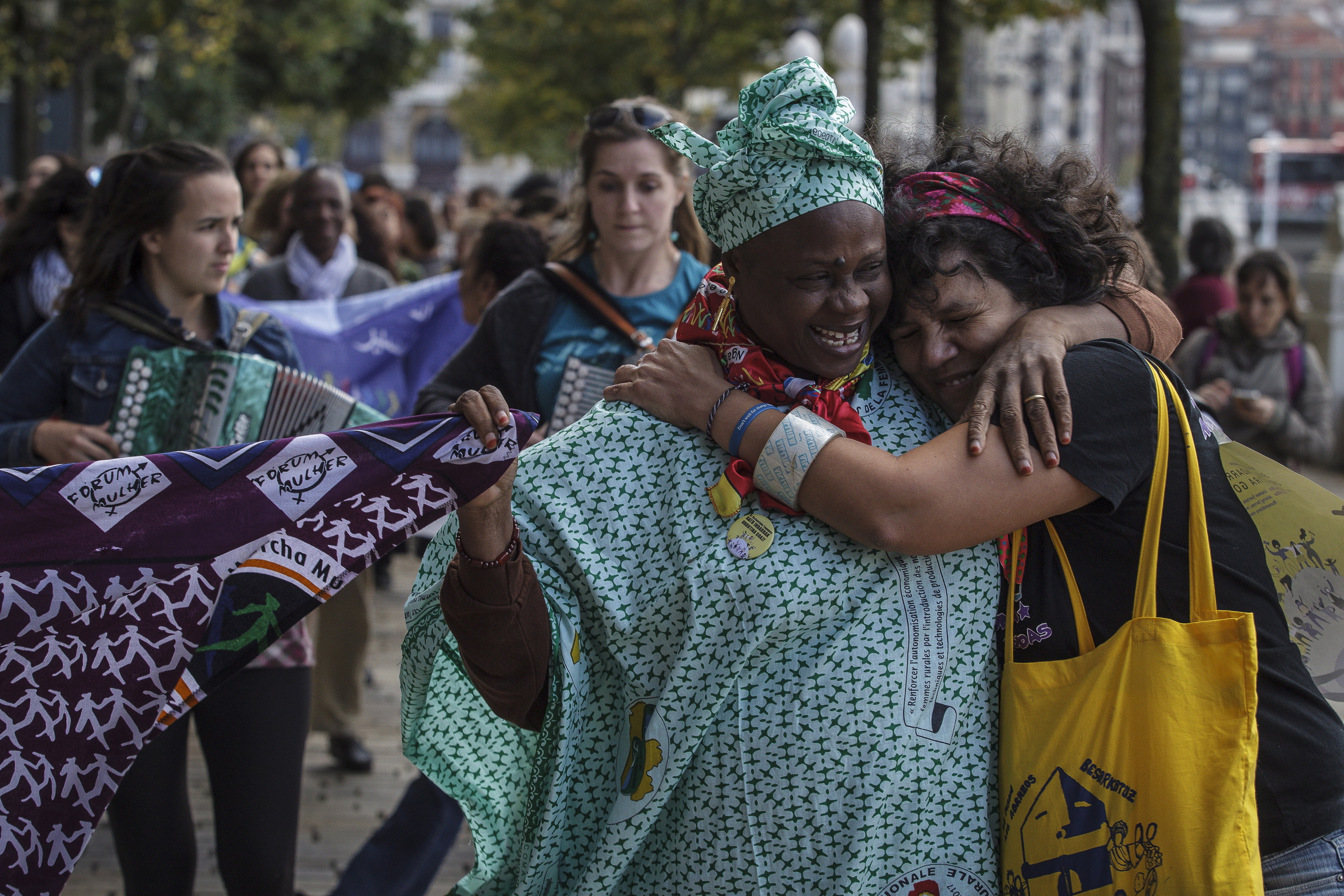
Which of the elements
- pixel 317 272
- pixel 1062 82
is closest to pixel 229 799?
pixel 317 272

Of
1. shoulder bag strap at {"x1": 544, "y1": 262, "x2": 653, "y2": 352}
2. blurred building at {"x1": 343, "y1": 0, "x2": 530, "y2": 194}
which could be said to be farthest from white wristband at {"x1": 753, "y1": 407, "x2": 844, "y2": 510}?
blurred building at {"x1": 343, "y1": 0, "x2": 530, "y2": 194}

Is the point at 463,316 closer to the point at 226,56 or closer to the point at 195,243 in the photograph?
the point at 195,243

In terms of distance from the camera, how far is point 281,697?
3279mm

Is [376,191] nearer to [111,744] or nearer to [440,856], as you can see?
[440,856]

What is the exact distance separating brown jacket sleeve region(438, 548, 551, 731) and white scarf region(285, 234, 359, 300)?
4522 millimetres

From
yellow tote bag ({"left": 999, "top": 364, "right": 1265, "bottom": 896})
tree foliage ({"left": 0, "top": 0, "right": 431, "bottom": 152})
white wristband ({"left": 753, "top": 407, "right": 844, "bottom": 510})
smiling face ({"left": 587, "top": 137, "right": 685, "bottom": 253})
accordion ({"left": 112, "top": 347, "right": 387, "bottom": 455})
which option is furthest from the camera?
tree foliage ({"left": 0, "top": 0, "right": 431, "bottom": 152})

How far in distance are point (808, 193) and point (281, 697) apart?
191 centimetres

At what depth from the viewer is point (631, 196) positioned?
410 cm

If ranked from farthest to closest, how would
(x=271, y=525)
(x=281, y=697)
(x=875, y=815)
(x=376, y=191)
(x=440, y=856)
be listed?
→ (x=376, y=191) → (x=440, y=856) → (x=281, y=697) → (x=271, y=525) → (x=875, y=815)

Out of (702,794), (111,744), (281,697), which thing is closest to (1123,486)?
(702,794)

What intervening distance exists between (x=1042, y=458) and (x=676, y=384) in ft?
1.99

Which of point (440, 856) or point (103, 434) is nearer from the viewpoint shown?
point (103, 434)

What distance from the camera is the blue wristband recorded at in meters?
2.14

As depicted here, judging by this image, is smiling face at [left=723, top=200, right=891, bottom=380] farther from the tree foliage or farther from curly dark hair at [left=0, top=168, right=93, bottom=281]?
the tree foliage
